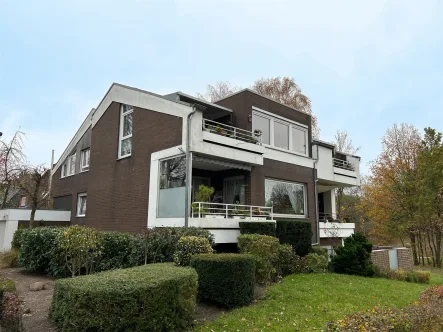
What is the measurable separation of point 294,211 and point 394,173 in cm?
1400

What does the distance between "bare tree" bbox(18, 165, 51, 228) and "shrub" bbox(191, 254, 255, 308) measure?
12929mm

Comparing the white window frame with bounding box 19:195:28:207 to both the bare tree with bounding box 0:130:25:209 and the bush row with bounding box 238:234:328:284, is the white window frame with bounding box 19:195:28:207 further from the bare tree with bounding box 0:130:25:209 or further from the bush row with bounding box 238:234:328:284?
the bush row with bounding box 238:234:328:284

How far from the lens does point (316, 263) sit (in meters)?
12.7

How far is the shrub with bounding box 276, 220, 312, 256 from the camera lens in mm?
12969

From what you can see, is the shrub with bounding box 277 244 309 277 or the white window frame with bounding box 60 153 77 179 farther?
the white window frame with bounding box 60 153 77 179

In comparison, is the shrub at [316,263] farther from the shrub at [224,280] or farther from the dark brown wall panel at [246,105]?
the dark brown wall panel at [246,105]

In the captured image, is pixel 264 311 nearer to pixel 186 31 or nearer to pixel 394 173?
pixel 186 31

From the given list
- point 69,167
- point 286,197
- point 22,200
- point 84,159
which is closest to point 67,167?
point 69,167

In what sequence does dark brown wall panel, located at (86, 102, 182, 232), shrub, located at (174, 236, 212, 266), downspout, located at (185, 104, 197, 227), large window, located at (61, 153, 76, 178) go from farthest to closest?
large window, located at (61, 153, 76, 178)
dark brown wall panel, located at (86, 102, 182, 232)
downspout, located at (185, 104, 197, 227)
shrub, located at (174, 236, 212, 266)

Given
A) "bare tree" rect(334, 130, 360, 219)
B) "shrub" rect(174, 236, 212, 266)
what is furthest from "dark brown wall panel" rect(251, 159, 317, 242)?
"bare tree" rect(334, 130, 360, 219)

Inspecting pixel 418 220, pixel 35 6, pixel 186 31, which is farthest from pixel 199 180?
pixel 418 220

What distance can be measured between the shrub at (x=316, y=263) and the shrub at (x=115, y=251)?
6832 millimetres

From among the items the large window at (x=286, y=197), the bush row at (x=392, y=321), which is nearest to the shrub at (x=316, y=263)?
the large window at (x=286, y=197)

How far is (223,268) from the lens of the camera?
24.2ft
